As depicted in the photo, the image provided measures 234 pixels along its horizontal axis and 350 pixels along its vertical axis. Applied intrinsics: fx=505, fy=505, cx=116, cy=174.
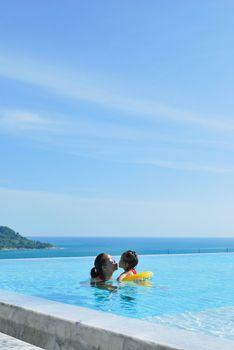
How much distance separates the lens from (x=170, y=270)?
46.6 feet

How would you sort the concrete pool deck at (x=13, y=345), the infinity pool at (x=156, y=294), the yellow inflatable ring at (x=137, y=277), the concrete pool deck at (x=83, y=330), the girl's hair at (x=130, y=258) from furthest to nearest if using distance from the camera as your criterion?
the girl's hair at (x=130, y=258) → the yellow inflatable ring at (x=137, y=277) → the infinity pool at (x=156, y=294) → the concrete pool deck at (x=13, y=345) → the concrete pool deck at (x=83, y=330)

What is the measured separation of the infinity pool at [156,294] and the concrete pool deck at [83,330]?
209cm

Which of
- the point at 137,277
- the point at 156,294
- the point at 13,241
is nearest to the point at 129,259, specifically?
the point at 137,277

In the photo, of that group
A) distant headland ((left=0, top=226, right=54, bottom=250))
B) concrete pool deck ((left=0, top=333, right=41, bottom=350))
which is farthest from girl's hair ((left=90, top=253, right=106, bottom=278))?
distant headland ((left=0, top=226, right=54, bottom=250))

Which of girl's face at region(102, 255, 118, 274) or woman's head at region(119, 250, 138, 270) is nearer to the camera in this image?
girl's face at region(102, 255, 118, 274)

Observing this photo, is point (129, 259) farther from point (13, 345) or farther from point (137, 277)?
point (13, 345)

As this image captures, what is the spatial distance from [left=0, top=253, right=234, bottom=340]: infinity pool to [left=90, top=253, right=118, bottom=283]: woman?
165mm

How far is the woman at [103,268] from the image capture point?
811cm

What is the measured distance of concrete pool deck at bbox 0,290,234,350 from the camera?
2.92 meters

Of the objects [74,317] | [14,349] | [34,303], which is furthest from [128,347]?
[34,303]

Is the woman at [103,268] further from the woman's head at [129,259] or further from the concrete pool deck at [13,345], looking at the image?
the concrete pool deck at [13,345]

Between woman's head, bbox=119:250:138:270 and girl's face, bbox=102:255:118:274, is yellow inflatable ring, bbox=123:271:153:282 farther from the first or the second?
girl's face, bbox=102:255:118:274

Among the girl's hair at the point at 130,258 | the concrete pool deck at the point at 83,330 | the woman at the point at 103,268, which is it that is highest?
the girl's hair at the point at 130,258

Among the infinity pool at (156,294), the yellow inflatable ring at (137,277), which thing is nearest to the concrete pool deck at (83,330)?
the infinity pool at (156,294)
